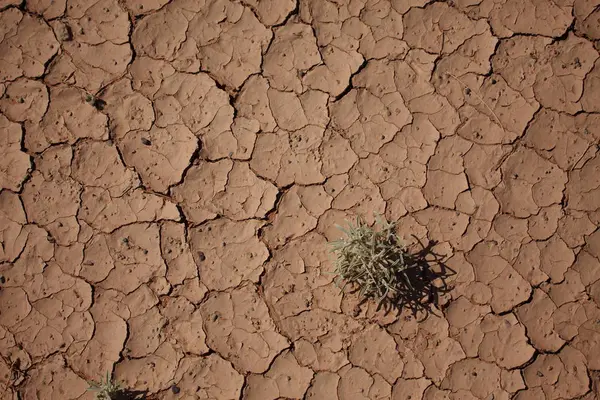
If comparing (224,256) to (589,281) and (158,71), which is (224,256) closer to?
(158,71)

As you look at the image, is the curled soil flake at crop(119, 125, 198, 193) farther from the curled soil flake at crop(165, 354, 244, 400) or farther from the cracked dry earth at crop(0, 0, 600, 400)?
the curled soil flake at crop(165, 354, 244, 400)

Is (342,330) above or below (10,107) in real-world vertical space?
below

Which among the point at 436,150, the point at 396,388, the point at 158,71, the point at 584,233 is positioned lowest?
the point at 396,388

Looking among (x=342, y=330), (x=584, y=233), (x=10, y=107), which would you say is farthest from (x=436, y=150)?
(x=10, y=107)

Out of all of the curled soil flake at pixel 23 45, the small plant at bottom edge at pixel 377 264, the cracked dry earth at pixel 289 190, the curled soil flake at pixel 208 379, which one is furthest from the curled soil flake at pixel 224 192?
the curled soil flake at pixel 23 45

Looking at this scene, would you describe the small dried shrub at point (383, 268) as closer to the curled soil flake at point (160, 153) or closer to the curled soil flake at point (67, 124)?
the curled soil flake at point (160, 153)

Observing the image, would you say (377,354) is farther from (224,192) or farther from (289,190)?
(224,192)

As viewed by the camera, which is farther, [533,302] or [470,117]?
[470,117]
